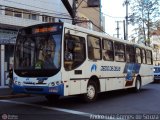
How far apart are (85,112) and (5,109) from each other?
9.63 ft

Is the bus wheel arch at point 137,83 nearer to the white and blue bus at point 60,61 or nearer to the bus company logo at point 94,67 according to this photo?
the white and blue bus at point 60,61

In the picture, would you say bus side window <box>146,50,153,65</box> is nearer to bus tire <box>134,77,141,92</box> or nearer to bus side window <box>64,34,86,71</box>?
bus tire <box>134,77,141,92</box>

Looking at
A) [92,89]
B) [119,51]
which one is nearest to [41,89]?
[92,89]

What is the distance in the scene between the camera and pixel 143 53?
2353 centimetres

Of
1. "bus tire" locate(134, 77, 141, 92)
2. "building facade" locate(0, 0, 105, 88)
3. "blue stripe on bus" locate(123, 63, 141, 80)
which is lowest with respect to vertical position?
"bus tire" locate(134, 77, 141, 92)

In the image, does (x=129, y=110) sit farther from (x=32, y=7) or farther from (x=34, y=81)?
(x=32, y=7)

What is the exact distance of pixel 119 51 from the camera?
62.8ft

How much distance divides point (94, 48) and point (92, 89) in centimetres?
175

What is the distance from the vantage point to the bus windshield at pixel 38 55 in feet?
45.1

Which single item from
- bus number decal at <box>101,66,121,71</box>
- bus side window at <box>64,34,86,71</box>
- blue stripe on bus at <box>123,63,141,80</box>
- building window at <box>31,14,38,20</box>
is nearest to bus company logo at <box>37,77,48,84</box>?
bus side window at <box>64,34,86,71</box>

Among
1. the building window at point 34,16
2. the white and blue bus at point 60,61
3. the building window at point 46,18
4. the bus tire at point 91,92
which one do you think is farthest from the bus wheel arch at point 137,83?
the building window at point 46,18

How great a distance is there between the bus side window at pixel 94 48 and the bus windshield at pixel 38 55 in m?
2.23

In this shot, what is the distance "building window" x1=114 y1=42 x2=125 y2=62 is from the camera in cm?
1867

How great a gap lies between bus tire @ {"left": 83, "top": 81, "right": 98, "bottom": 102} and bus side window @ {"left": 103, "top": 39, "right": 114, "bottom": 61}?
5.61 feet
